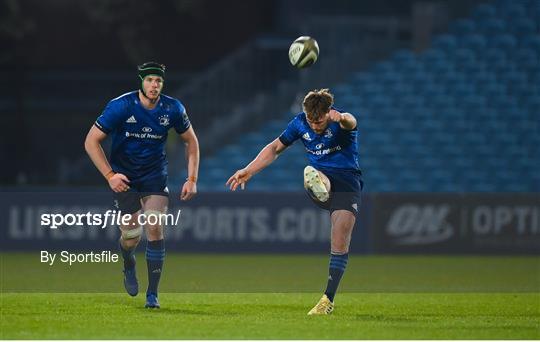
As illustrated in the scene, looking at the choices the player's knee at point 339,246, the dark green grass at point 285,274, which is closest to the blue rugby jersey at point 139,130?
the player's knee at point 339,246

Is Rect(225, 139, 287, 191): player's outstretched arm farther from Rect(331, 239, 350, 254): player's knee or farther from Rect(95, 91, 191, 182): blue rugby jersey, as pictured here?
Rect(331, 239, 350, 254): player's knee

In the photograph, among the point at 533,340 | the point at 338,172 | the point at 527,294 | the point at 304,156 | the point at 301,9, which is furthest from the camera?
the point at 301,9

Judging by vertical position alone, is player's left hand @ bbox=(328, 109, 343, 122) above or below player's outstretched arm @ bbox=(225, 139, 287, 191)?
above

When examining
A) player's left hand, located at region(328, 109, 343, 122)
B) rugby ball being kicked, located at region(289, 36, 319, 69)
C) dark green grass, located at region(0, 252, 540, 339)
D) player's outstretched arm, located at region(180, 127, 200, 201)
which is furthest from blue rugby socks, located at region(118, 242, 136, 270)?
player's left hand, located at region(328, 109, 343, 122)

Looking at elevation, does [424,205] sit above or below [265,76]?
below

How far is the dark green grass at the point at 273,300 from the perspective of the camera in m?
9.64

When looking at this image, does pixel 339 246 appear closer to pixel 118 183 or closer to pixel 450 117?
pixel 118 183

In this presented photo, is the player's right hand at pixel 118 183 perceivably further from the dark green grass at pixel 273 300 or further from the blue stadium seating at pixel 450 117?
the blue stadium seating at pixel 450 117

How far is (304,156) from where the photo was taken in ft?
76.6

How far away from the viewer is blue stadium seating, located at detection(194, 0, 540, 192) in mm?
23125

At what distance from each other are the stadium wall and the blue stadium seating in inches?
97.8

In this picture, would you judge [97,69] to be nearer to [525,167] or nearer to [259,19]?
[259,19]

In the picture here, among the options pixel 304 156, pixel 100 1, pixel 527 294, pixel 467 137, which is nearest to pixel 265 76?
pixel 304 156

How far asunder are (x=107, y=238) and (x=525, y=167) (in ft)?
27.0
